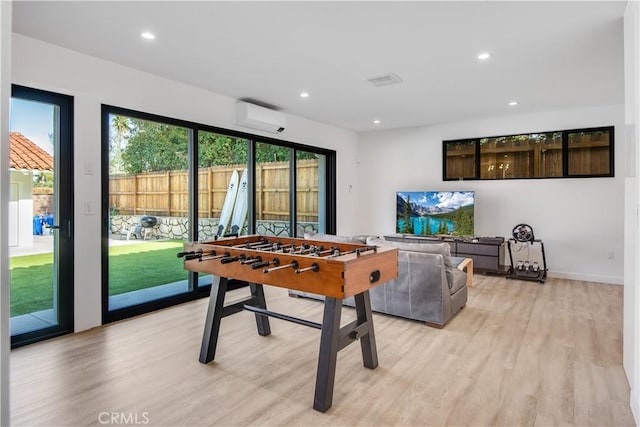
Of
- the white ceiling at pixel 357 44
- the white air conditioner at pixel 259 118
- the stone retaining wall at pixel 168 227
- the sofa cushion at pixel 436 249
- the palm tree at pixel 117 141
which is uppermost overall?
the white ceiling at pixel 357 44

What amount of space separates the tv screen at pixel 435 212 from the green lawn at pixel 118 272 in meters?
3.96

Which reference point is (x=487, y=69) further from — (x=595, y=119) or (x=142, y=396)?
(x=142, y=396)

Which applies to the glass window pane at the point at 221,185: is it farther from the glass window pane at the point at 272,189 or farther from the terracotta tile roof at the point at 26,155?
the terracotta tile roof at the point at 26,155

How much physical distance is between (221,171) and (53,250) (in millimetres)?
2093

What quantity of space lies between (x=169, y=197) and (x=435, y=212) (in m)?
4.30

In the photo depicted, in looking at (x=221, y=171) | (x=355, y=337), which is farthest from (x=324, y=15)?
(x=221, y=171)

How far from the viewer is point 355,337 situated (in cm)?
244

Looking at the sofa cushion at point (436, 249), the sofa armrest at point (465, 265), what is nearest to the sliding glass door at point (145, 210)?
the sofa cushion at point (436, 249)

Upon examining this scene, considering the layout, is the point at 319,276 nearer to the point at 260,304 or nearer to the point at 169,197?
the point at 260,304

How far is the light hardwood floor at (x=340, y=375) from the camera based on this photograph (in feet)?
6.75

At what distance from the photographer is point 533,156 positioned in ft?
18.9

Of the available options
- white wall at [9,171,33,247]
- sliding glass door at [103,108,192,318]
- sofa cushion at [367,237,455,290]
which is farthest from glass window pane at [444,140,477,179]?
white wall at [9,171,33,247]

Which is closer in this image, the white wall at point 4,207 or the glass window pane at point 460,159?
the white wall at point 4,207

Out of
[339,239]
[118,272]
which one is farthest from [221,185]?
[339,239]
